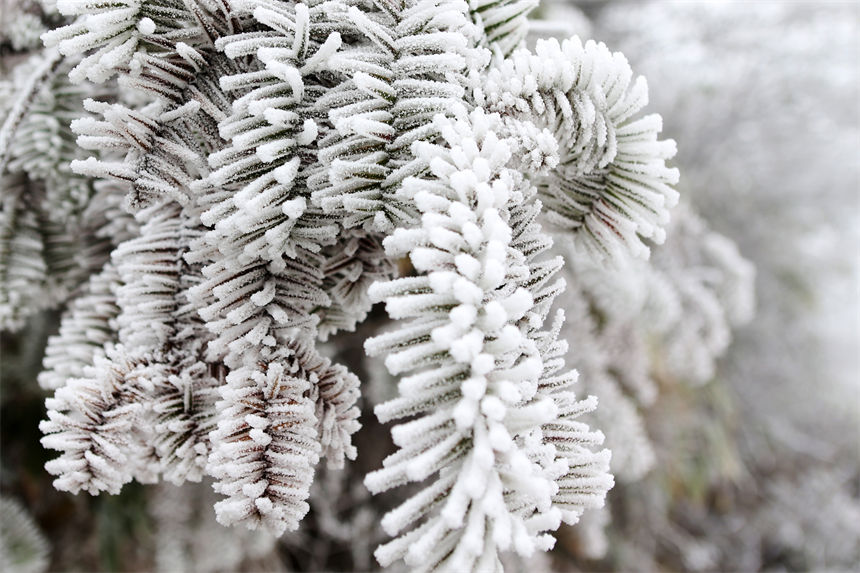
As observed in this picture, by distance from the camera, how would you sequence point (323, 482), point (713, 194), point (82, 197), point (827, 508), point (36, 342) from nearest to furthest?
point (82, 197)
point (36, 342)
point (323, 482)
point (713, 194)
point (827, 508)

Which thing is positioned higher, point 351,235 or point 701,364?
point 351,235

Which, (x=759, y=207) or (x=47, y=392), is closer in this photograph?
(x=47, y=392)

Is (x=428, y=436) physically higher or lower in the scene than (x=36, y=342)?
lower

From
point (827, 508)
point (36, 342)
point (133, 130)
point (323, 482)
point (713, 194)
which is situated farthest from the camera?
point (827, 508)

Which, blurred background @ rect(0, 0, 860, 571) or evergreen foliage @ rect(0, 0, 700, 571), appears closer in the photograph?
evergreen foliage @ rect(0, 0, 700, 571)

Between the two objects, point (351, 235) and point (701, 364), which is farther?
point (701, 364)

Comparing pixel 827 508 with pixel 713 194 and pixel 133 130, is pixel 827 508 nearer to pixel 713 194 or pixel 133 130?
pixel 713 194

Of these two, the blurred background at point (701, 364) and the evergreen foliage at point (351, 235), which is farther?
the blurred background at point (701, 364)

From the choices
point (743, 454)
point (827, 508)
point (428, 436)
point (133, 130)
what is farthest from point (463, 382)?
point (827, 508)
